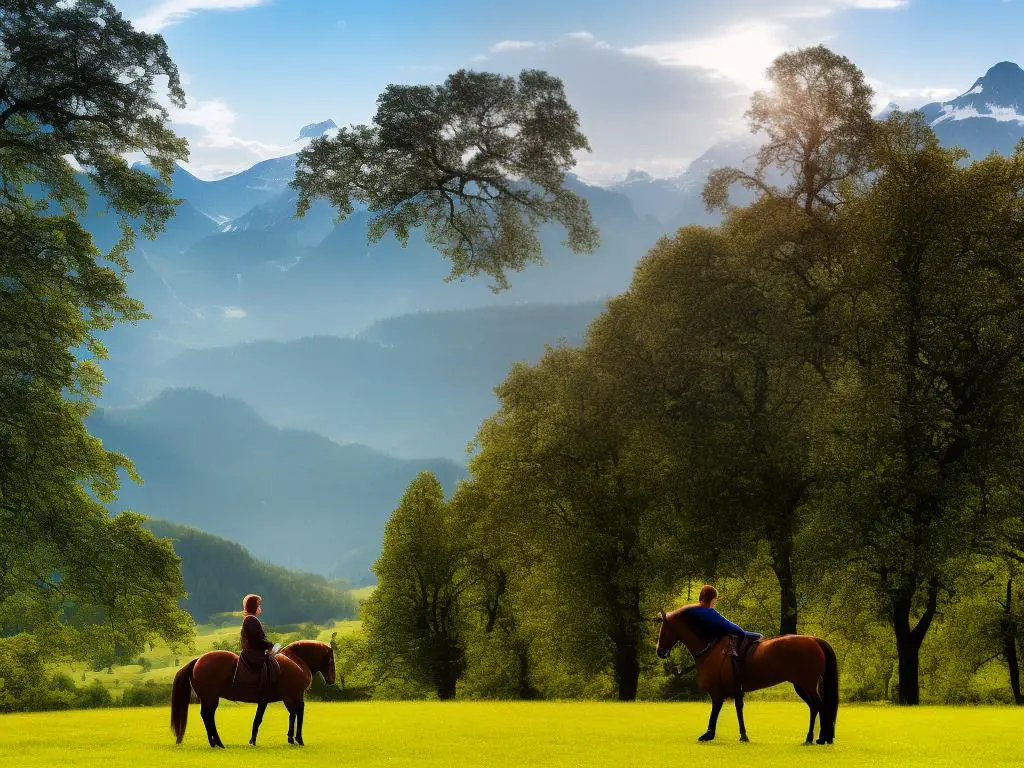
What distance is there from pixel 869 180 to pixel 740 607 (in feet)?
65.8

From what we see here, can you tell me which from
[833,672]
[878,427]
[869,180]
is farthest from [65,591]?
[869,180]

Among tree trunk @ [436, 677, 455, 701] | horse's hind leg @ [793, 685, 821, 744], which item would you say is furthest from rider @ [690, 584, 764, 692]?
tree trunk @ [436, 677, 455, 701]

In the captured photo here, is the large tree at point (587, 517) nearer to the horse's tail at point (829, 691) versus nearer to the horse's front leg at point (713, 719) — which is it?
the horse's front leg at point (713, 719)

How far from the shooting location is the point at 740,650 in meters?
13.9

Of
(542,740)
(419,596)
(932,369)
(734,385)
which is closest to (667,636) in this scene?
(542,740)

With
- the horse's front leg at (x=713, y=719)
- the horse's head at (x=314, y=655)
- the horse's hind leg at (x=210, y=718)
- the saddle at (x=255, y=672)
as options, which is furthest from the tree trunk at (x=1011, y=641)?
the horse's hind leg at (x=210, y=718)

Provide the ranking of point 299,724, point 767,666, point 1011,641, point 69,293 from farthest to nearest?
point 1011,641
point 69,293
point 299,724
point 767,666

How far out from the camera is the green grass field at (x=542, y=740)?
1234 centimetres

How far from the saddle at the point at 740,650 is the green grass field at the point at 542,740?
3.47 feet

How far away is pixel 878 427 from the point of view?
86.6 feet

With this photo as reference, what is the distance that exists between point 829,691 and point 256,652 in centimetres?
972

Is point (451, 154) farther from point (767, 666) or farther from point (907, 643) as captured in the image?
point (907, 643)

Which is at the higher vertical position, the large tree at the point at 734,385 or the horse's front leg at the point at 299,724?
the large tree at the point at 734,385

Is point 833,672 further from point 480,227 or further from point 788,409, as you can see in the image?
point 788,409
